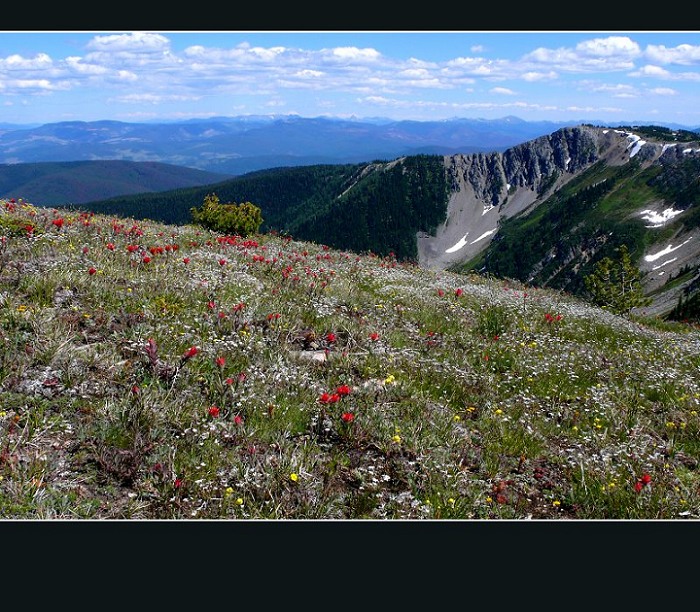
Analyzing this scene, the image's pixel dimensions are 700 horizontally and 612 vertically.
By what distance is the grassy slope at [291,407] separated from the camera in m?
4.87

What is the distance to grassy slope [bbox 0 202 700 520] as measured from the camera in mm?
4867

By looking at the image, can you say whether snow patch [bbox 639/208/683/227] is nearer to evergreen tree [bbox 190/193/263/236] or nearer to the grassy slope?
evergreen tree [bbox 190/193/263/236]

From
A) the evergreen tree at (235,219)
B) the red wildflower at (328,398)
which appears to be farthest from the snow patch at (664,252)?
the red wildflower at (328,398)

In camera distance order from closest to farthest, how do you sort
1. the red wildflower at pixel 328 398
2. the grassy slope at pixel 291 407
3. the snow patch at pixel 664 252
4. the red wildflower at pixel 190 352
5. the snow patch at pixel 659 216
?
the grassy slope at pixel 291 407 < the red wildflower at pixel 328 398 < the red wildflower at pixel 190 352 < the snow patch at pixel 664 252 < the snow patch at pixel 659 216

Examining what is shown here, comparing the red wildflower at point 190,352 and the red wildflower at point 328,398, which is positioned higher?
the red wildflower at point 190,352

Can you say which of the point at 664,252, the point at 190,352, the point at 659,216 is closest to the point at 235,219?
the point at 190,352

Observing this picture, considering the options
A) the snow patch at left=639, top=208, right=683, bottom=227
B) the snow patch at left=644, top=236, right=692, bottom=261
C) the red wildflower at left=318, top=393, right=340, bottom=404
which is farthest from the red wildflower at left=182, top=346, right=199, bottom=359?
the snow patch at left=639, top=208, right=683, bottom=227

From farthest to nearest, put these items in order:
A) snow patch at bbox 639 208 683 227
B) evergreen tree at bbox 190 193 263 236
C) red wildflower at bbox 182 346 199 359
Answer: snow patch at bbox 639 208 683 227 → evergreen tree at bbox 190 193 263 236 → red wildflower at bbox 182 346 199 359

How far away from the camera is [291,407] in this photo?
620 centimetres

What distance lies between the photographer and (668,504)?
523cm

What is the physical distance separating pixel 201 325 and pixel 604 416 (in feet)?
20.0

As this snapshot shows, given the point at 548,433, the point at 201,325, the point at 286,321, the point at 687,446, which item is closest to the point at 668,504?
the point at 548,433

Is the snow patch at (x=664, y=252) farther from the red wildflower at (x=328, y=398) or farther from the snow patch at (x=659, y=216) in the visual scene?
the red wildflower at (x=328, y=398)

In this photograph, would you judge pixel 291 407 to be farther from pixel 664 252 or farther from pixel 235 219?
pixel 664 252
